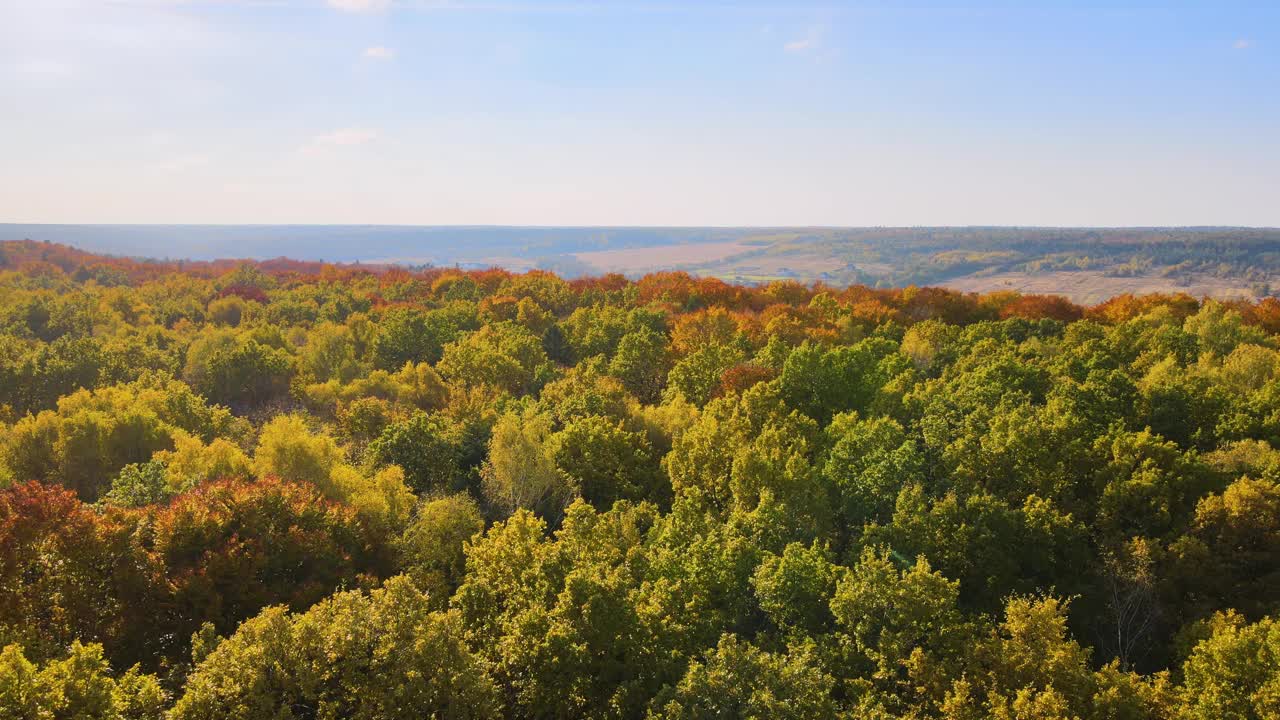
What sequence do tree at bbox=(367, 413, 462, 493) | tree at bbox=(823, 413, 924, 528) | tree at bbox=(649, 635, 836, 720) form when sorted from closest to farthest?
1. tree at bbox=(649, 635, 836, 720)
2. tree at bbox=(823, 413, 924, 528)
3. tree at bbox=(367, 413, 462, 493)

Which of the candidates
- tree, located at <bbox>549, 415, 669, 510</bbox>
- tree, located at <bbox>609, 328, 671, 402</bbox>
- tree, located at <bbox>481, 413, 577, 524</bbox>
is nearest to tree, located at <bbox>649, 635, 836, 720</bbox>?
tree, located at <bbox>481, 413, 577, 524</bbox>

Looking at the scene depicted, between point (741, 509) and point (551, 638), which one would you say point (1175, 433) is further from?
point (551, 638)

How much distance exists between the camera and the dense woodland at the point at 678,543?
982 inches

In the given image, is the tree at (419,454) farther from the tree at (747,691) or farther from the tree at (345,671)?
the tree at (747,691)

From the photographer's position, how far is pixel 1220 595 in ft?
118

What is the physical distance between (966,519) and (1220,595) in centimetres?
1184

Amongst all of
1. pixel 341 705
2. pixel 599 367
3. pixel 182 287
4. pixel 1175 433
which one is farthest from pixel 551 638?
pixel 182 287

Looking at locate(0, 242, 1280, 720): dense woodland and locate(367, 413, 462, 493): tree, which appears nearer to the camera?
locate(0, 242, 1280, 720): dense woodland

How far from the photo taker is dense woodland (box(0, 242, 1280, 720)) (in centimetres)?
2495

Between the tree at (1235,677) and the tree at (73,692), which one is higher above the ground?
the tree at (73,692)

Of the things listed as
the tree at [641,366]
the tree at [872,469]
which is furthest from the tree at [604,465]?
the tree at [641,366]

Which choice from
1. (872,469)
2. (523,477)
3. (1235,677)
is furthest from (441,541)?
(1235,677)

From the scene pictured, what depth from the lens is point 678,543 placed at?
3772 cm

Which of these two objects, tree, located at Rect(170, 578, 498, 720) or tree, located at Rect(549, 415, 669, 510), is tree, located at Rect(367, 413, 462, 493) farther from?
tree, located at Rect(170, 578, 498, 720)
